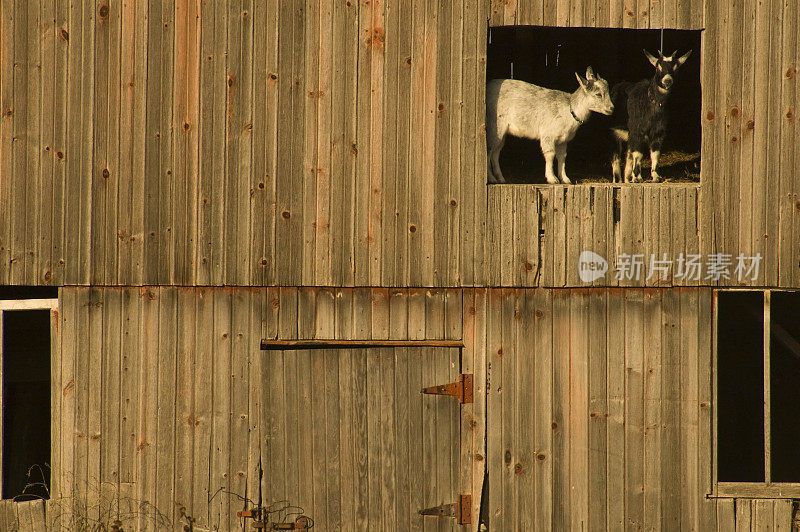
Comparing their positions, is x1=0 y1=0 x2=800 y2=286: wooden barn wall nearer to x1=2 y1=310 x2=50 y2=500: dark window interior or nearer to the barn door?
the barn door

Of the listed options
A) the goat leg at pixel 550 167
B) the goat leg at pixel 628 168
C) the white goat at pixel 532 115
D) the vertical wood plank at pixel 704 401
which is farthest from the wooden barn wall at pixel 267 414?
the goat leg at pixel 628 168

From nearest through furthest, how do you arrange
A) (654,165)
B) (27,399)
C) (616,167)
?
(654,165), (616,167), (27,399)

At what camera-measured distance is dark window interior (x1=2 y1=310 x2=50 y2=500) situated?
29.6 feet

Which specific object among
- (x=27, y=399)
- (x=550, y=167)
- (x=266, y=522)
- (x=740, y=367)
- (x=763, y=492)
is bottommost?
(x=266, y=522)

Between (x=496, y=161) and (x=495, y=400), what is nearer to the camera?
(x=495, y=400)

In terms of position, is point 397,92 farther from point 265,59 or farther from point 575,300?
point 575,300

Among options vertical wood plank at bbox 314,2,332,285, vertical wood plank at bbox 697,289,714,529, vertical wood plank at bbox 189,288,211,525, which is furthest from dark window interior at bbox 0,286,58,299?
vertical wood plank at bbox 697,289,714,529

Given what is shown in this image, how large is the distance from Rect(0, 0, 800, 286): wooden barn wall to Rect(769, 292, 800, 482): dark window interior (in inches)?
220

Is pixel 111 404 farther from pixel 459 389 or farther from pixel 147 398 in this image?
pixel 459 389

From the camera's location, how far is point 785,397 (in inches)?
472

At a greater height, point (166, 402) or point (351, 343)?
point (351, 343)

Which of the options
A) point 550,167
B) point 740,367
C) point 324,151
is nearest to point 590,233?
point 550,167

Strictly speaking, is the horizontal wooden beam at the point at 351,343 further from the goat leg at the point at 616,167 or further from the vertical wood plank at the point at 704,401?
the goat leg at the point at 616,167

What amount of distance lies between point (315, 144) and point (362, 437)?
255 cm
